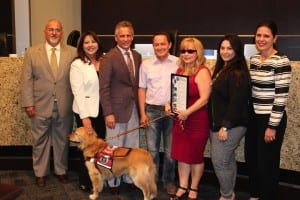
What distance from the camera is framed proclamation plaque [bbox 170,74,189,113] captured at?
2986 mm

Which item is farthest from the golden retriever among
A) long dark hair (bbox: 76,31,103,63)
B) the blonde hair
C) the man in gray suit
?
the blonde hair

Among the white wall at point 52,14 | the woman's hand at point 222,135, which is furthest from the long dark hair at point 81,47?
the white wall at point 52,14

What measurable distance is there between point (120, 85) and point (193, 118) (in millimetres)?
719

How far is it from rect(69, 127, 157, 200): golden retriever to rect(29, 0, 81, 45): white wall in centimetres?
434

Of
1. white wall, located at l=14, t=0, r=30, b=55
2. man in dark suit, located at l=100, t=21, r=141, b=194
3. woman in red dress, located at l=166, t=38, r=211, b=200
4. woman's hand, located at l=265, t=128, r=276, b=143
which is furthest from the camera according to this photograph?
white wall, located at l=14, t=0, r=30, b=55

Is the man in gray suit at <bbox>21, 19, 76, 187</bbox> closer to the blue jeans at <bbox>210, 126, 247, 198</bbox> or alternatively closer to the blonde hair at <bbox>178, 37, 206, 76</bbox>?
the blonde hair at <bbox>178, 37, 206, 76</bbox>

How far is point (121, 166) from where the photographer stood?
10.6 feet

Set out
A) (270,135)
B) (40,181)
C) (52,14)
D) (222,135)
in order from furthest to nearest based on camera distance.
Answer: (52,14) < (40,181) < (222,135) < (270,135)

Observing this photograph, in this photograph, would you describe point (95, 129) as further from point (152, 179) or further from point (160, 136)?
point (152, 179)

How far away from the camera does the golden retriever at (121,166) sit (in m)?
3.13

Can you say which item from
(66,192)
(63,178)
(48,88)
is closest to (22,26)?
(48,88)

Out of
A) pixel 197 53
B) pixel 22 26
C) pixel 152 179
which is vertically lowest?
pixel 152 179

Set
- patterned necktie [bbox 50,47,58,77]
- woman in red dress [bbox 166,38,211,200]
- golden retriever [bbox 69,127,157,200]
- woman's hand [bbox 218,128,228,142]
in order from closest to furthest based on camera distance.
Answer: woman's hand [bbox 218,128,228,142]
woman in red dress [bbox 166,38,211,200]
golden retriever [bbox 69,127,157,200]
patterned necktie [bbox 50,47,58,77]

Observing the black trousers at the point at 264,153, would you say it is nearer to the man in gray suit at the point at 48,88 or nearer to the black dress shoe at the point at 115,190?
the black dress shoe at the point at 115,190
